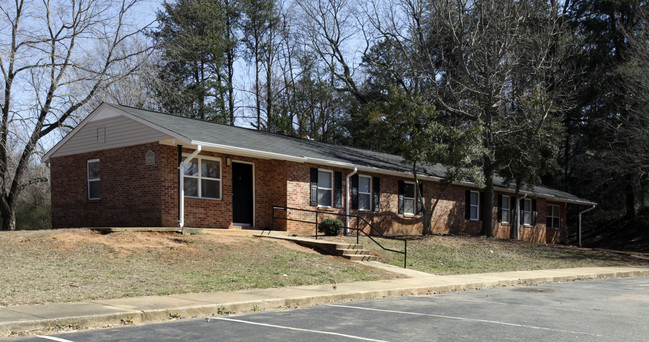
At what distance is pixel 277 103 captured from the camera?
4706 cm

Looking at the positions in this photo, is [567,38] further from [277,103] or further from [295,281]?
[295,281]

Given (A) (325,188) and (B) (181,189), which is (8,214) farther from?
(A) (325,188)

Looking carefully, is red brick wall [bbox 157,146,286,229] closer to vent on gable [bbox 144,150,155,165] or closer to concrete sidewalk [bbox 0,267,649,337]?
vent on gable [bbox 144,150,155,165]

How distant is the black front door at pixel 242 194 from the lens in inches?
814

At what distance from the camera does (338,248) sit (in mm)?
18125

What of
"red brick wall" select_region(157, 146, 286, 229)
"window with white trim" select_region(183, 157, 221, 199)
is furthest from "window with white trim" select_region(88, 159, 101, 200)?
"window with white trim" select_region(183, 157, 221, 199)

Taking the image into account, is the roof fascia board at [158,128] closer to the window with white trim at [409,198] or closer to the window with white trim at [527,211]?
the window with white trim at [409,198]

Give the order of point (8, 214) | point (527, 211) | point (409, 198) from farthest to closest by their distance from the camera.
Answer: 1. point (527, 211)
2. point (409, 198)
3. point (8, 214)

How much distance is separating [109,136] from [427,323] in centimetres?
1488

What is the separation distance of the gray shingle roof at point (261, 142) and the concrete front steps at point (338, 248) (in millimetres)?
3378

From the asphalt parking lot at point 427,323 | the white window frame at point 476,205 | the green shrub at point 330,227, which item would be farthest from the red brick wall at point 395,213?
the asphalt parking lot at point 427,323

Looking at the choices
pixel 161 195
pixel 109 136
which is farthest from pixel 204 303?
pixel 109 136

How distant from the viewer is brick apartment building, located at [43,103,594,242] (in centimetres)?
1864

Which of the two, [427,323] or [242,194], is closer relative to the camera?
[427,323]
